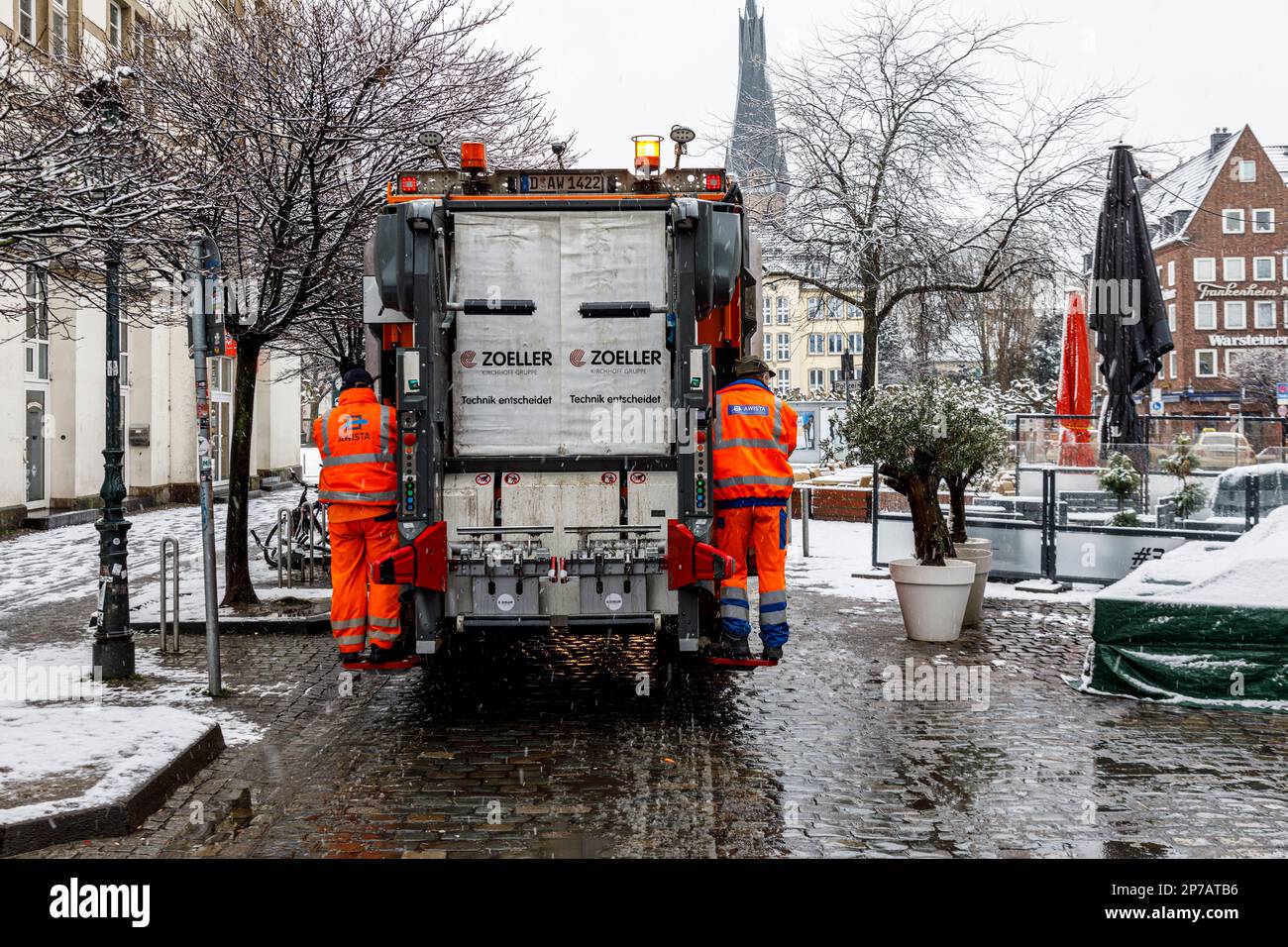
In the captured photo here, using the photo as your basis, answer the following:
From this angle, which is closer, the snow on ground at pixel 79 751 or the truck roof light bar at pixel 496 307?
the snow on ground at pixel 79 751

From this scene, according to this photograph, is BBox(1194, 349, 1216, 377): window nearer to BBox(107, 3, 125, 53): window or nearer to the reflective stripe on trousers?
BBox(107, 3, 125, 53): window

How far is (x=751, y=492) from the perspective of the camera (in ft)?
23.5

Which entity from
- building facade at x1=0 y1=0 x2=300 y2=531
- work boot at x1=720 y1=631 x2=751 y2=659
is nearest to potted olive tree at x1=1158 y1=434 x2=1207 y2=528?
work boot at x1=720 y1=631 x2=751 y2=659

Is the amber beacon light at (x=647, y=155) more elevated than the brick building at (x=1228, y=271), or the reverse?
the brick building at (x=1228, y=271)

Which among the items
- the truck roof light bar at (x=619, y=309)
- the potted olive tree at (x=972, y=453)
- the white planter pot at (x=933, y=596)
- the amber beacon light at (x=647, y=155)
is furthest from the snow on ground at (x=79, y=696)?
the potted olive tree at (x=972, y=453)

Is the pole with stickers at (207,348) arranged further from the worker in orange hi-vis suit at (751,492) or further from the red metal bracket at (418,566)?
the worker in orange hi-vis suit at (751,492)

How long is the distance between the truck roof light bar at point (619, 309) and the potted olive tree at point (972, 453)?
12.9ft

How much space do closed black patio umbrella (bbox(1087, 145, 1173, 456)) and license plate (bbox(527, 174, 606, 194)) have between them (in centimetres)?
793

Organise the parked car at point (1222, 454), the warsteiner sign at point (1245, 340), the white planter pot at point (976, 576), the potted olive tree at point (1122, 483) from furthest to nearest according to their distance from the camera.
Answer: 1. the warsteiner sign at point (1245, 340)
2. the parked car at point (1222, 454)
3. the potted olive tree at point (1122, 483)
4. the white planter pot at point (976, 576)

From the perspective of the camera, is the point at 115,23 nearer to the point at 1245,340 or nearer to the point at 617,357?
the point at 617,357

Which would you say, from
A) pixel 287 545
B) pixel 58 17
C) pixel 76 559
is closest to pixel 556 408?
pixel 287 545

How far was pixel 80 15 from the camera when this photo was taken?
754 inches

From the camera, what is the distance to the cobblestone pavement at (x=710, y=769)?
506 cm
